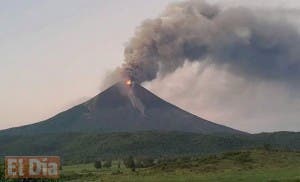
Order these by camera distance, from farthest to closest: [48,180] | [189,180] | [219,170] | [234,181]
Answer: [219,170] < [189,180] < [234,181] < [48,180]

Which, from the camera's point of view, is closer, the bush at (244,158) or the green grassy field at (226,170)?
the green grassy field at (226,170)

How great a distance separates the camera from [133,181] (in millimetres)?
87875

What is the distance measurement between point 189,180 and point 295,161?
3745 cm

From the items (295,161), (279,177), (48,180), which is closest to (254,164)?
(295,161)

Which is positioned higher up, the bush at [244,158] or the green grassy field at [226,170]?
the bush at [244,158]

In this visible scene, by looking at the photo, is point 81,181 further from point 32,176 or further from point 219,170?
point 32,176

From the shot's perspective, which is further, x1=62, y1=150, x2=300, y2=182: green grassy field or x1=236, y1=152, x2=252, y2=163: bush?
x1=236, y1=152, x2=252, y2=163: bush

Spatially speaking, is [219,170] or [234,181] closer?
[234,181]

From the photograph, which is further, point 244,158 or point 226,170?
point 244,158

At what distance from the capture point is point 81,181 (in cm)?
9450

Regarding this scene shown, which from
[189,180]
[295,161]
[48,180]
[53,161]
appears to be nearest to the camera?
[53,161]

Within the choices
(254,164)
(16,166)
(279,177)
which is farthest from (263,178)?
(16,166)

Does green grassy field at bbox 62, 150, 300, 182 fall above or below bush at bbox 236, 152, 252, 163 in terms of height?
below

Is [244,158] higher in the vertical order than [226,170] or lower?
higher
